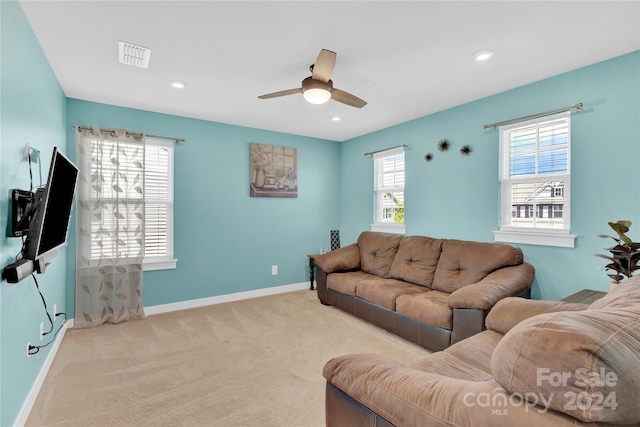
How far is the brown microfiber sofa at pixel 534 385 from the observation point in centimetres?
72

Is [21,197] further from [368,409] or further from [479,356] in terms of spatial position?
[479,356]

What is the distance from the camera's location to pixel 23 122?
1.96 meters

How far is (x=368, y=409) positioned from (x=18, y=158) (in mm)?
2396

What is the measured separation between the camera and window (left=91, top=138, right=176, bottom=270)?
3.55 m

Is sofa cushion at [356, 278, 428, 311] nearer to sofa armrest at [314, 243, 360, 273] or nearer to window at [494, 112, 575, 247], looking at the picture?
sofa armrest at [314, 243, 360, 273]

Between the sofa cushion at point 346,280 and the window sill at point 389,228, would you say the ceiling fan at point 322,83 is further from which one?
the window sill at point 389,228

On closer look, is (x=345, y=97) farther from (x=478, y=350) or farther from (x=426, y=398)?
(x=426, y=398)

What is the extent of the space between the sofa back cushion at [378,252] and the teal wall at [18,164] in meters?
3.35

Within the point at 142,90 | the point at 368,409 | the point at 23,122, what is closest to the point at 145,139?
the point at 142,90

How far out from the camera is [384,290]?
10.9 ft

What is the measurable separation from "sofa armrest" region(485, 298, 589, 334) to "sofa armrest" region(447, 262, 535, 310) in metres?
0.29

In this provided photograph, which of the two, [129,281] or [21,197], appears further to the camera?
[129,281]

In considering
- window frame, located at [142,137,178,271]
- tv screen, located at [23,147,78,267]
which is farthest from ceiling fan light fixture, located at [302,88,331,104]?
window frame, located at [142,137,178,271]

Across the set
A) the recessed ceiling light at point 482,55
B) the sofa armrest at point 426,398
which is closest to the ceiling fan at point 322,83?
the recessed ceiling light at point 482,55
